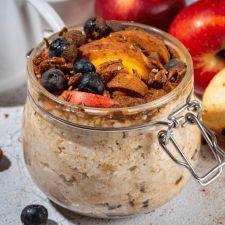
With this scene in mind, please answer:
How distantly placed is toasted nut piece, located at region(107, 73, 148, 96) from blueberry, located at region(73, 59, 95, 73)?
27 mm

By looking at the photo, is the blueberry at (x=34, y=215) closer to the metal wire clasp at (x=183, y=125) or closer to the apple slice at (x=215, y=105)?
the metal wire clasp at (x=183, y=125)

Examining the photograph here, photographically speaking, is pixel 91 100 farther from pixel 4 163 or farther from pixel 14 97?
pixel 14 97

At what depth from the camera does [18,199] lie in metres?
0.62

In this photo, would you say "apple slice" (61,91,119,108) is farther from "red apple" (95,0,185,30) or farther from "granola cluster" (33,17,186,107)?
"red apple" (95,0,185,30)

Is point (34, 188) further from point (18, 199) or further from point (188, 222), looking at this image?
point (188, 222)

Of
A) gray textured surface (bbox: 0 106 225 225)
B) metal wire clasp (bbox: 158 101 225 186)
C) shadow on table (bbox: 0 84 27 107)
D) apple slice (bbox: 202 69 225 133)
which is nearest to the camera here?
metal wire clasp (bbox: 158 101 225 186)

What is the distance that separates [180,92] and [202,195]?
0.18 m

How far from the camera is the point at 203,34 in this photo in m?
0.80

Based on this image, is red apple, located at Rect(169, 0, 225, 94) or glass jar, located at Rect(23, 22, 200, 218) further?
red apple, located at Rect(169, 0, 225, 94)

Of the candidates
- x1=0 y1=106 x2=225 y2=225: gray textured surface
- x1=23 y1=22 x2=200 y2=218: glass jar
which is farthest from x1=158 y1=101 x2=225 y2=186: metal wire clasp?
x1=0 y1=106 x2=225 y2=225: gray textured surface

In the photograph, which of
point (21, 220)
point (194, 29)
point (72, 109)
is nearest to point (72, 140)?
point (72, 109)

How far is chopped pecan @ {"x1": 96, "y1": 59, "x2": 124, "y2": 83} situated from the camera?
52 cm

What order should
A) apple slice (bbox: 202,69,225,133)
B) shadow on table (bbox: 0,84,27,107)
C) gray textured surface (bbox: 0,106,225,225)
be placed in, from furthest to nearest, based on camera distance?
shadow on table (bbox: 0,84,27,107) < apple slice (bbox: 202,69,225,133) < gray textured surface (bbox: 0,106,225,225)

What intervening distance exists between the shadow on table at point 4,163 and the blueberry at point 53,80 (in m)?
0.21
